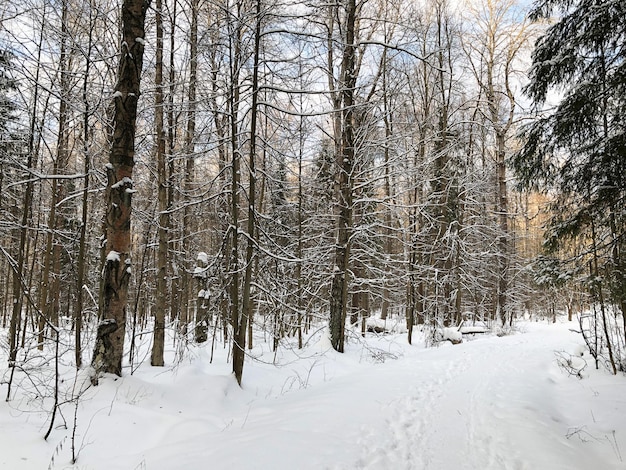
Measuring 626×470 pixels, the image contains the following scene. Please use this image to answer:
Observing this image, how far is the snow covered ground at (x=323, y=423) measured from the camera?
10.3ft

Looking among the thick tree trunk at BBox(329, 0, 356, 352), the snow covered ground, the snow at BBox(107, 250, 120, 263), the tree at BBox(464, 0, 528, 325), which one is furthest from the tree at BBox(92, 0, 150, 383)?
the tree at BBox(464, 0, 528, 325)

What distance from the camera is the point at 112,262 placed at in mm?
4449

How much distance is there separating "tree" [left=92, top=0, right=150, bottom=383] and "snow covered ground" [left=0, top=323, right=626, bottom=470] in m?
0.40

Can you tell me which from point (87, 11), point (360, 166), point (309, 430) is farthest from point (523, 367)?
point (87, 11)

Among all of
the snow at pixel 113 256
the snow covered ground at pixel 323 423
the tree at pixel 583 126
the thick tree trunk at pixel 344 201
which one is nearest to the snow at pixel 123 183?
the snow at pixel 113 256

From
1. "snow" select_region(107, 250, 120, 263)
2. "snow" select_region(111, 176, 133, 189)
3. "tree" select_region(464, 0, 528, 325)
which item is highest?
"tree" select_region(464, 0, 528, 325)

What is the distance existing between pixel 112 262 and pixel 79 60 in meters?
4.56

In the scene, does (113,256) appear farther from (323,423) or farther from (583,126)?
(583,126)

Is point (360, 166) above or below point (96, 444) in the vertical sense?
above

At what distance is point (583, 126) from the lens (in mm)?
5363

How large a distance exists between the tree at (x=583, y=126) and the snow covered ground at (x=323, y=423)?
2.08m

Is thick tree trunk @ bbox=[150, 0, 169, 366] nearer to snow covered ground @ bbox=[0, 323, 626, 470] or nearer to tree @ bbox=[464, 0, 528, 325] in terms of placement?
snow covered ground @ bbox=[0, 323, 626, 470]

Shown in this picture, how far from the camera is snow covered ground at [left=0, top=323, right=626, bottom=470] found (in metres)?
3.15

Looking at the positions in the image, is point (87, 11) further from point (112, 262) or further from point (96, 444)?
point (96, 444)
